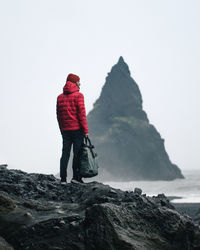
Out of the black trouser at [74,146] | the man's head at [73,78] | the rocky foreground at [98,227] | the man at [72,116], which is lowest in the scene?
the rocky foreground at [98,227]

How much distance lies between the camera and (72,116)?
11.1 metres

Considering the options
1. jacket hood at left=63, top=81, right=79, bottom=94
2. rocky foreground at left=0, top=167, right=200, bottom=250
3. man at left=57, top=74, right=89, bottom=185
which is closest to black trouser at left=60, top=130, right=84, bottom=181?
man at left=57, top=74, right=89, bottom=185

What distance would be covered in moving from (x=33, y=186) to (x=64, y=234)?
12.5 feet

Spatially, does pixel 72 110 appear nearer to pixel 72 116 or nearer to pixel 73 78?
pixel 72 116

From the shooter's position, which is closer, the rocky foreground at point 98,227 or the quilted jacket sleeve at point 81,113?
the rocky foreground at point 98,227

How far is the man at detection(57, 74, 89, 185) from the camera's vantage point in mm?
11133

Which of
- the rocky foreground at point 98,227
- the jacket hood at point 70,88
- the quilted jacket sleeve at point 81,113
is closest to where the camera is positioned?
the rocky foreground at point 98,227

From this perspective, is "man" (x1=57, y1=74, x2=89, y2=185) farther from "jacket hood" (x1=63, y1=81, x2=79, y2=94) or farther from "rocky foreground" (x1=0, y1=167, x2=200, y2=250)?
"rocky foreground" (x1=0, y1=167, x2=200, y2=250)

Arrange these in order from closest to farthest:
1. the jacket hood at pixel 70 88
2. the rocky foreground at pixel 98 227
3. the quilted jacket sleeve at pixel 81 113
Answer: the rocky foreground at pixel 98 227 < the quilted jacket sleeve at pixel 81 113 < the jacket hood at pixel 70 88

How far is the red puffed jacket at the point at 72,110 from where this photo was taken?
1111 cm

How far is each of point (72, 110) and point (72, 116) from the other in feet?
0.50

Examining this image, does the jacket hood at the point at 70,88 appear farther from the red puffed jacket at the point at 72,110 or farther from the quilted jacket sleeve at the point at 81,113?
the quilted jacket sleeve at the point at 81,113

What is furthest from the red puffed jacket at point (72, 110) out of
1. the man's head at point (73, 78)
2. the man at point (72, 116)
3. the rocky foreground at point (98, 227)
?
the rocky foreground at point (98, 227)

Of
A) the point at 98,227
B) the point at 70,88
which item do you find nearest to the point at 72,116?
the point at 70,88
